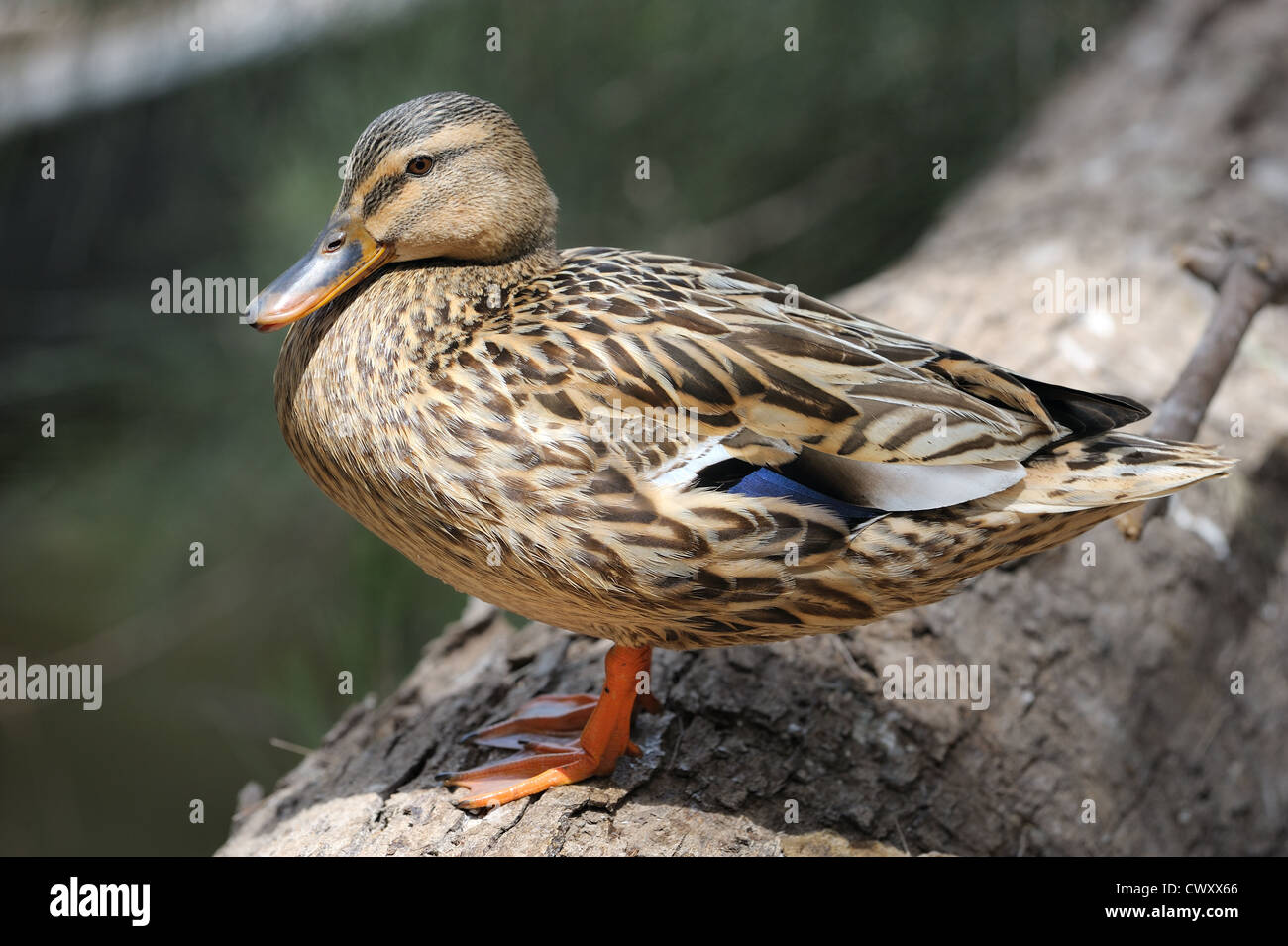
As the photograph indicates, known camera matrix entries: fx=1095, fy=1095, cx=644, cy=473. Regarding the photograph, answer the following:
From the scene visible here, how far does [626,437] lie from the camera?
152cm

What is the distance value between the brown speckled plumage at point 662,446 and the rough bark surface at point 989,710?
276mm

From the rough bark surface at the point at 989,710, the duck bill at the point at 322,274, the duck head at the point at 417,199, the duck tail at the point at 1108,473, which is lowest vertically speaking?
the rough bark surface at the point at 989,710

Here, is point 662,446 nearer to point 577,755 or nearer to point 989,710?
point 577,755

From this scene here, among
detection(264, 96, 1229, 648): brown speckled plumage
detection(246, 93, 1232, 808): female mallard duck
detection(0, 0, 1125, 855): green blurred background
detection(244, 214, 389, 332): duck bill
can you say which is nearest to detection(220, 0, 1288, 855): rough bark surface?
detection(246, 93, 1232, 808): female mallard duck

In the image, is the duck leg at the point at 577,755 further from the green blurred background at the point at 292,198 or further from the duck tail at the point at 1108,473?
the green blurred background at the point at 292,198

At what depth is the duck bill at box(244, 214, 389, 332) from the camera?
5.34ft

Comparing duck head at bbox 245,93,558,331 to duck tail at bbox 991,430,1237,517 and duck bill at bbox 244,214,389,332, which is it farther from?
duck tail at bbox 991,430,1237,517

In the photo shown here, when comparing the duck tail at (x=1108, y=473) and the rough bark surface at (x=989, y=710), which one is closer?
the duck tail at (x=1108, y=473)

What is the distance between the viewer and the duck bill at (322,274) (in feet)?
5.34

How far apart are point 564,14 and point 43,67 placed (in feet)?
5.06

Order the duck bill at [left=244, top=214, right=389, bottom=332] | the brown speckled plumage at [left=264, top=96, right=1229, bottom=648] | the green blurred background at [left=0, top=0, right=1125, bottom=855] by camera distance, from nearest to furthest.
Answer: the brown speckled plumage at [left=264, top=96, right=1229, bottom=648] < the duck bill at [left=244, top=214, right=389, bottom=332] < the green blurred background at [left=0, top=0, right=1125, bottom=855]

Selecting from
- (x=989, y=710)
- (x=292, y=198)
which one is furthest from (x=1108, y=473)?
(x=292, y=198)

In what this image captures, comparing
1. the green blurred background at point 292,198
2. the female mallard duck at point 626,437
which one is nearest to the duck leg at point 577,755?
the female mallard duck at point 626,437

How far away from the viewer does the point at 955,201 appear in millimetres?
3822
